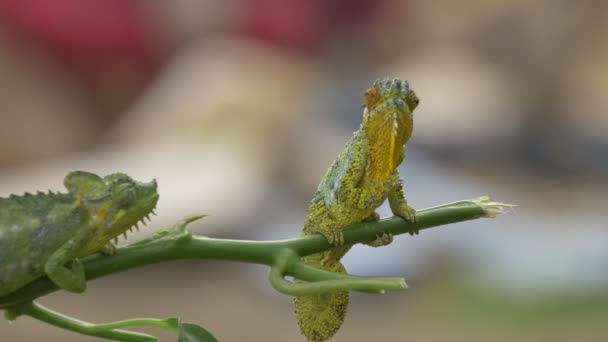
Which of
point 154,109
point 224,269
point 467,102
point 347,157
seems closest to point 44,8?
point 154,109

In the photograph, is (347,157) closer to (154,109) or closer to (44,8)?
(154,109)

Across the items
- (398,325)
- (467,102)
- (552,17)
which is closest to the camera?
(398,325)

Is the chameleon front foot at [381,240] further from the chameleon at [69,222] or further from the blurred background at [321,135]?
the blurred background at [321,135]

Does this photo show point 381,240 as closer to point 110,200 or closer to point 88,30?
point 110,200

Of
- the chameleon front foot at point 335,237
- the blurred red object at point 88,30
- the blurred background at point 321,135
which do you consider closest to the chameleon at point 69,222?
the chameleon front foot at point 335,237

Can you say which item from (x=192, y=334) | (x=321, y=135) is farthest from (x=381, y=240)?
(x=321, y=135)

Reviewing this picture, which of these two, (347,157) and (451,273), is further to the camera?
(451,273)
